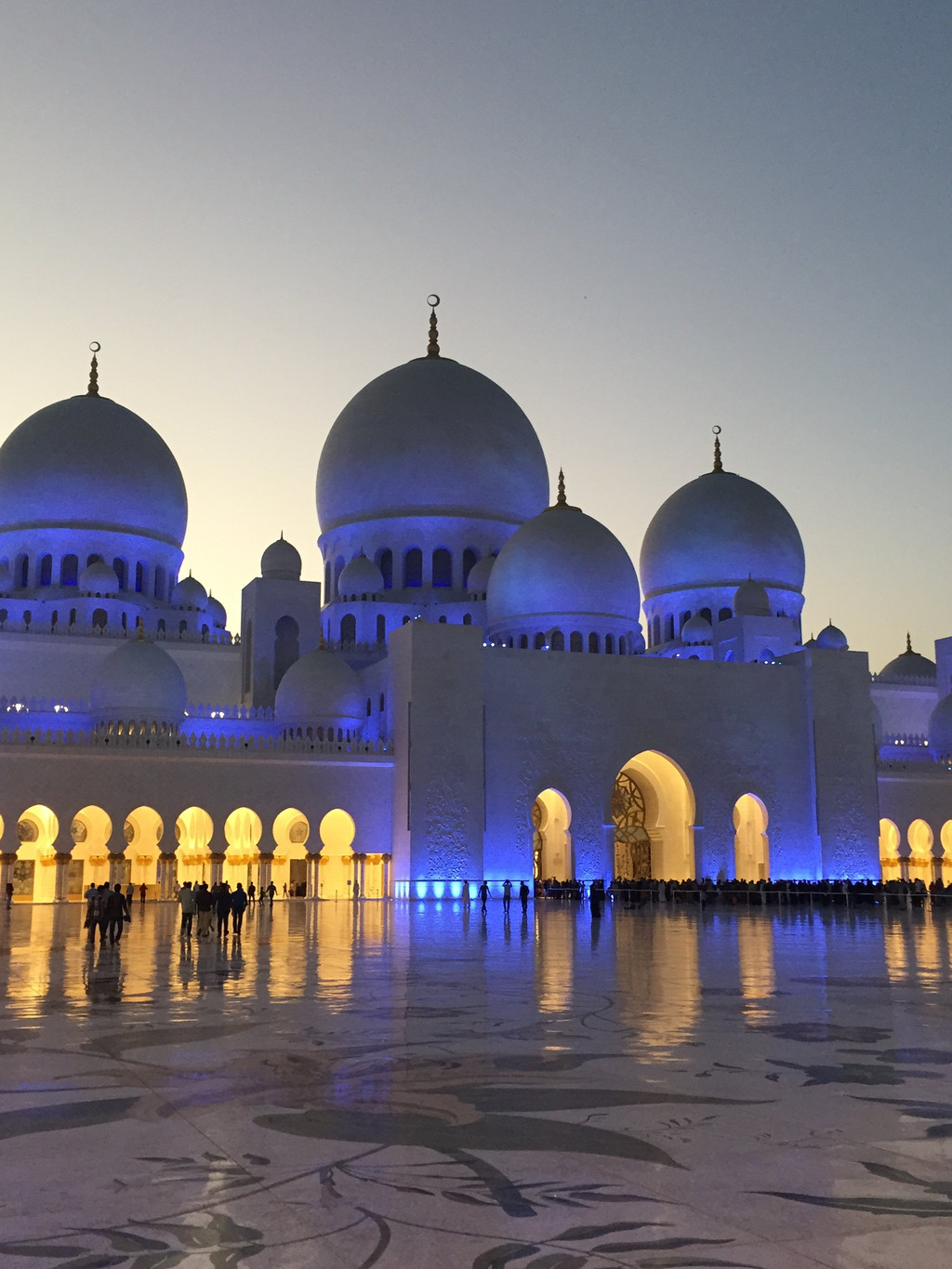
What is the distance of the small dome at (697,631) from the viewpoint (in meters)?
29.8

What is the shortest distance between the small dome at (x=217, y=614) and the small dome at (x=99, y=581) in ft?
10.4

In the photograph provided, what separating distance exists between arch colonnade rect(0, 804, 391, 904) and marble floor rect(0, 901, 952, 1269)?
1567cm

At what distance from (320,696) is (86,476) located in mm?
7943

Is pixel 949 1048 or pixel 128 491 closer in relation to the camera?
pixel 949 1048

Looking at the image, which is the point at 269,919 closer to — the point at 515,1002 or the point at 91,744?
the point at 91,744

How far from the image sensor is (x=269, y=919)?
51.3 feet

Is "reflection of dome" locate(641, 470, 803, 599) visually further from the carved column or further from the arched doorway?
the carved column

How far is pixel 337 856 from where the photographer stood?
83.3 feet

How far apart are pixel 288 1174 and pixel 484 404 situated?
2808 centimetres

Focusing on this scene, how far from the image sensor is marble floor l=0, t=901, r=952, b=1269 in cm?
229

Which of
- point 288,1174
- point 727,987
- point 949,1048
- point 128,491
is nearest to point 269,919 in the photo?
point 727,987

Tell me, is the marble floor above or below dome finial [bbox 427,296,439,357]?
below

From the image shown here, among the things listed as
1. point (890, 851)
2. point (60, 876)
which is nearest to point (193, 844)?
point (60, 876)

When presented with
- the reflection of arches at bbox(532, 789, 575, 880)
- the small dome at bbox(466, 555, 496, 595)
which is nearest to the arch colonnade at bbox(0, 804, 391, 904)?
the reflection of arches at bbox(532, 789, 575, 880)
